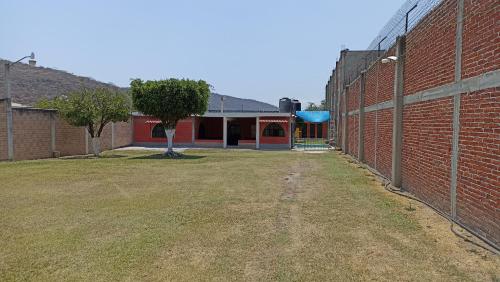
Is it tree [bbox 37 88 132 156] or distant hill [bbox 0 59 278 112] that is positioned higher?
distant hill [bbox 0 59 278 112]

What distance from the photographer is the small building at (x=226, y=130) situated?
34031 mm

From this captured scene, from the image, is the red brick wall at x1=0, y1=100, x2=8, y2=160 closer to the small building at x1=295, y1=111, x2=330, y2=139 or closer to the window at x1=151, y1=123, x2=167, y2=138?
the window at x1=151, y1=123, x2=167, y2=138

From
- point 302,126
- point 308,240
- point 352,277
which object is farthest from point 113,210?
point 302,126

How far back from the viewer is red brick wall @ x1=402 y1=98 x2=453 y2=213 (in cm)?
750

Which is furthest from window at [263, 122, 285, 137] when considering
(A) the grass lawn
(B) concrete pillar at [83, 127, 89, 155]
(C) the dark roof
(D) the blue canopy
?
(A) the grass lawn

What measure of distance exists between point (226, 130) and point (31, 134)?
1653 cm

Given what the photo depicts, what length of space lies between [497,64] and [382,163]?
8444 mm

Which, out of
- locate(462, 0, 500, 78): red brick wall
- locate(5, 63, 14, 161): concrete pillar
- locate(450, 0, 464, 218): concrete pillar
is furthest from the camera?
locate(5, 63, 14, 161): concrete pillar

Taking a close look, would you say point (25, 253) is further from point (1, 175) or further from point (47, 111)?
point (47, 111)

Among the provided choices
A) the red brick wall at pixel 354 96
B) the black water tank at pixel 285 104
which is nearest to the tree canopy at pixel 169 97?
the red brick wall at pixel 354 96

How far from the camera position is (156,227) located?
662cm

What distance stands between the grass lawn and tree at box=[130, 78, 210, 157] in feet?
41.2

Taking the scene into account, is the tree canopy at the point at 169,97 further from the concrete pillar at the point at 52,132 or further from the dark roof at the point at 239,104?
the dark roof at the point at 239,104

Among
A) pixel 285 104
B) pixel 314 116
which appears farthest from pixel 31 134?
pixel 314 116
